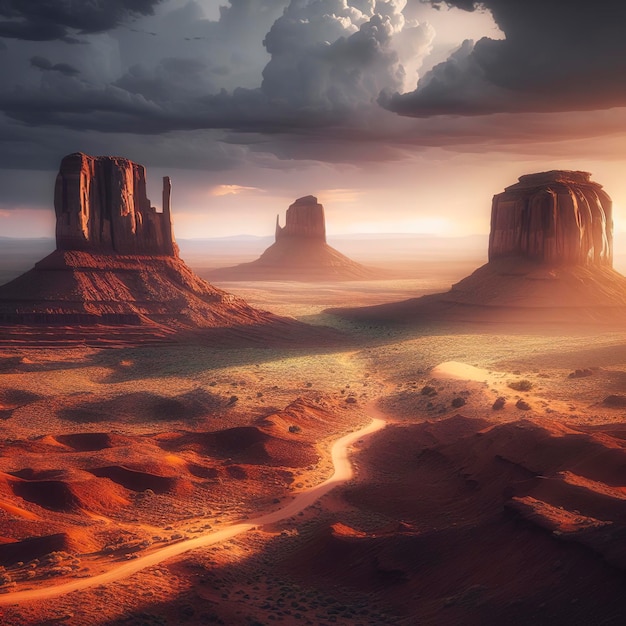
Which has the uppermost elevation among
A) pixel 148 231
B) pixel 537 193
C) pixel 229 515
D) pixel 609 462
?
pixel 537 193

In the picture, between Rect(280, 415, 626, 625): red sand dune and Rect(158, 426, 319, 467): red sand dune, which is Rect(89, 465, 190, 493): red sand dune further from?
Rect(280, 415, 626, 625): red sand dune

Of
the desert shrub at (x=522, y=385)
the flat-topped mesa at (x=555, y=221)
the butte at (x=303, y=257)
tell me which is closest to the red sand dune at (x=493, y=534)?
the desert shrub at (x=522, y=385)

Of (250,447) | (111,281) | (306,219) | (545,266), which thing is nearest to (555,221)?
(545,266)

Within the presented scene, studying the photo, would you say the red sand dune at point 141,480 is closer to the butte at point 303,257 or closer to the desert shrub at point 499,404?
the desert shrub at point 499,404

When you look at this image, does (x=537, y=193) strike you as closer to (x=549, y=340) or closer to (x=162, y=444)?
(x=549, y=340)

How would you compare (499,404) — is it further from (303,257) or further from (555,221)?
(303,257)

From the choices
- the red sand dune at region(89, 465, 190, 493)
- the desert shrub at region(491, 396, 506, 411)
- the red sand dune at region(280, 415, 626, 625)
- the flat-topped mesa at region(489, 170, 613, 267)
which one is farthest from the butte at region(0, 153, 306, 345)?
the red sand dune at region(280, 415, 626, 625)

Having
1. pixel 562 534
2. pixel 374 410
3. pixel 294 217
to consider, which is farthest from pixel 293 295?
pixel 562 534
